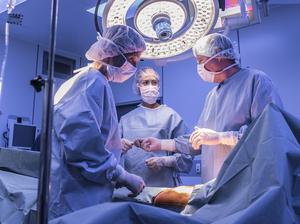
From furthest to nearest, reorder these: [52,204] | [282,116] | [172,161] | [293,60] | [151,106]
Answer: [293,60] → [151,106] → [172,161] → [52,204] → [282,116]

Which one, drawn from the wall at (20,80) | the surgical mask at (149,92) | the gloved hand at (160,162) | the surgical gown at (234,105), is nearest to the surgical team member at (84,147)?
the surgical gown at (234,105)

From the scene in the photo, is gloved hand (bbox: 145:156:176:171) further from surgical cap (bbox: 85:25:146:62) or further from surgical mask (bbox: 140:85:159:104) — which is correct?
surgical cap (bbox: 85:25:146:62)

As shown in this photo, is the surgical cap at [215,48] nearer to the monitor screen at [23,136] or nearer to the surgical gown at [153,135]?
the surgical gown at [153,135]

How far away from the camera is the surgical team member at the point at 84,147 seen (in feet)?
3.61

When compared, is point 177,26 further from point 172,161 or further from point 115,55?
point 172,161

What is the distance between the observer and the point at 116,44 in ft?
4.42

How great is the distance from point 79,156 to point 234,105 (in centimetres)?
74

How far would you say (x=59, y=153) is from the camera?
1.13 metres

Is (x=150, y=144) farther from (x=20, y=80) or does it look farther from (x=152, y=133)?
(x=20, y=80)

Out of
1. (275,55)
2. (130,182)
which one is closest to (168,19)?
(130,182)

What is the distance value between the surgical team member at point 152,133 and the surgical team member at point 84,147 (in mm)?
718

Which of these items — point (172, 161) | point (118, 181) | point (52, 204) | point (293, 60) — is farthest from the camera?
point (293, 60)

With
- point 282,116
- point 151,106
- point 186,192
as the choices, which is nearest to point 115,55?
point 186,192

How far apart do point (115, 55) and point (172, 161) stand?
845 millimetres
